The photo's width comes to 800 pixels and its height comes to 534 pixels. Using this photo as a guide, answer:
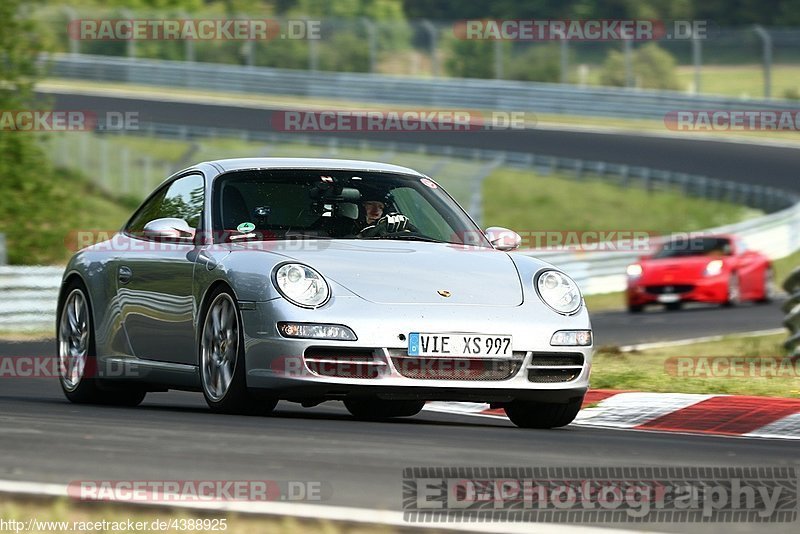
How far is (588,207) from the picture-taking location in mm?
34438

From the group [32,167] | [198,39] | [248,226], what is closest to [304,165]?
[248,226]

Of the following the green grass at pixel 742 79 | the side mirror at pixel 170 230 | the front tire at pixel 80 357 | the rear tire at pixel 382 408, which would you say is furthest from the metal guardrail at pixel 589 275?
the green grass at pixel 742 79

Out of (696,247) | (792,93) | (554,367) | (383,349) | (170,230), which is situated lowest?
(696,247)

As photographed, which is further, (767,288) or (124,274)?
(767,288)

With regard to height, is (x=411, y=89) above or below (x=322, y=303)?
below

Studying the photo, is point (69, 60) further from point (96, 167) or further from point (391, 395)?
point (391, 395)

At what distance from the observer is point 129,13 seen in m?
44.9

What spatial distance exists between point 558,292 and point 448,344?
0.79 m

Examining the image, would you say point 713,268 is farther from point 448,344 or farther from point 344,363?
point 344,363

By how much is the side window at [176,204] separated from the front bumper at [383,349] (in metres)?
1.29

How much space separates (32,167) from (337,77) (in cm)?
2249

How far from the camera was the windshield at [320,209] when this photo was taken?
877 cm

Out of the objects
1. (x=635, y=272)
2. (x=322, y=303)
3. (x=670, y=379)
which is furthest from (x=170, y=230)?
(x=635, y=272)

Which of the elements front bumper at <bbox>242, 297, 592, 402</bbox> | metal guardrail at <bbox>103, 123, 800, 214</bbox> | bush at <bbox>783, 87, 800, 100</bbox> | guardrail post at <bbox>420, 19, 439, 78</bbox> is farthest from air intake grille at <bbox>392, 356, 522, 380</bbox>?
bush at <bbox>783, 87, 800, 100</bbox>
